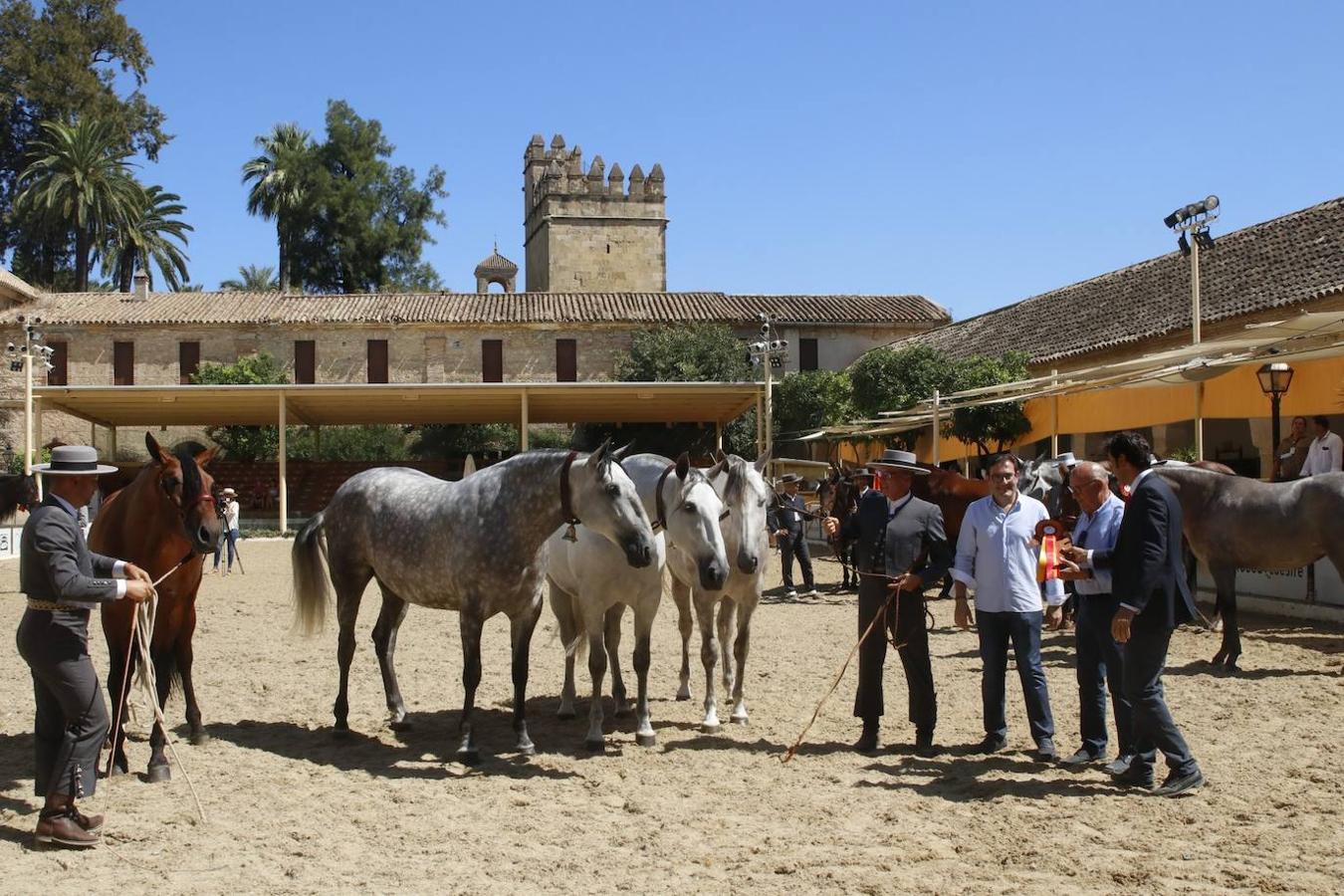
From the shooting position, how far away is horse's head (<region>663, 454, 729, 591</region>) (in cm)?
648

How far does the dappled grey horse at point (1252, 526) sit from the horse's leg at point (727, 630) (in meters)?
3.91

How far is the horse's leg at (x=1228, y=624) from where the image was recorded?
30.2ft

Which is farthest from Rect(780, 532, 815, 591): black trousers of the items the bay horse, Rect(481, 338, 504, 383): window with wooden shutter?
Rect(481, 338, 504, 383): window with wooden shutter

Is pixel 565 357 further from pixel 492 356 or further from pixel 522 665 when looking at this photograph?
pixel 522 665

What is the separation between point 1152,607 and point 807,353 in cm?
4145

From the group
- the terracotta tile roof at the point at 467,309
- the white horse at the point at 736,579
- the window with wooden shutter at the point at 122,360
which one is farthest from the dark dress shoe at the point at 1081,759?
the window with wooden shutter at the point at 122,360

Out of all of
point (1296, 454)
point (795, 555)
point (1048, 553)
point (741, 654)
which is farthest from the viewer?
point (795, 555)

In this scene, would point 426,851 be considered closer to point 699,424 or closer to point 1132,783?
point 1132,783

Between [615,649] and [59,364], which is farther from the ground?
[59,364]

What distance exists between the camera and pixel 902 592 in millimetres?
6762

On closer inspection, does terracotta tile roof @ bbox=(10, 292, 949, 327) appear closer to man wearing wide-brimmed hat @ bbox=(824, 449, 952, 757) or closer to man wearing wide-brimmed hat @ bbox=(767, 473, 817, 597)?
man wearing wide-brimmed hat @ bbox=(767, 473, 817, 597)

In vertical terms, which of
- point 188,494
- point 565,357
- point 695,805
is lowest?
point 695,805

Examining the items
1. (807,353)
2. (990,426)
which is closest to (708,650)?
(990,426)

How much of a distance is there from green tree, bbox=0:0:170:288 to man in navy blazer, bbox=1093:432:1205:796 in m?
53.6
